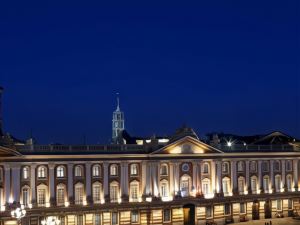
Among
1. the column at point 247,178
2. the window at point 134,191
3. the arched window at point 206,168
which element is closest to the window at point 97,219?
the window at point 134,191

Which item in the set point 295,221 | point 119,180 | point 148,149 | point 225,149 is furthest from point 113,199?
point 295,221

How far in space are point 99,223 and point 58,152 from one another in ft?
28.2

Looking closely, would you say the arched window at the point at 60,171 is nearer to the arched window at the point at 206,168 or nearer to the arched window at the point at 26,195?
the arched window at the point at 26,195

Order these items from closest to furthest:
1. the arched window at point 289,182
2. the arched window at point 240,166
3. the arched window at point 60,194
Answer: the arched window at point 60,194 < the arched window at point 240,166 < the arched window at point 289,182

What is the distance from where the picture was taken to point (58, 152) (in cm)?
6781

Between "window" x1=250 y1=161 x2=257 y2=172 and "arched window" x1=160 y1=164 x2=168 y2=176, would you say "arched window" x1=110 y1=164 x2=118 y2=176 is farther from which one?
"window" x1=250 y1=161 x2=257 y2=172

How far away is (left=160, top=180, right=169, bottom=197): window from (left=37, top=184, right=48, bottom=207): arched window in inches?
529

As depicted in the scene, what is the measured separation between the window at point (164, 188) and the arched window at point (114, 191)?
5397 millimetres

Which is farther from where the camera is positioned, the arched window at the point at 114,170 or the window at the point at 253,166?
the window at the point at 253,166

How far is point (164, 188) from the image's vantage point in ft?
241

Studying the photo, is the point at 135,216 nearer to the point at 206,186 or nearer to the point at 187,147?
the point at 206,186

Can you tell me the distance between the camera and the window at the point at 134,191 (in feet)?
235

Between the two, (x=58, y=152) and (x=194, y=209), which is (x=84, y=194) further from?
(x=194, y=209)

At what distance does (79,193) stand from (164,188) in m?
10.2
